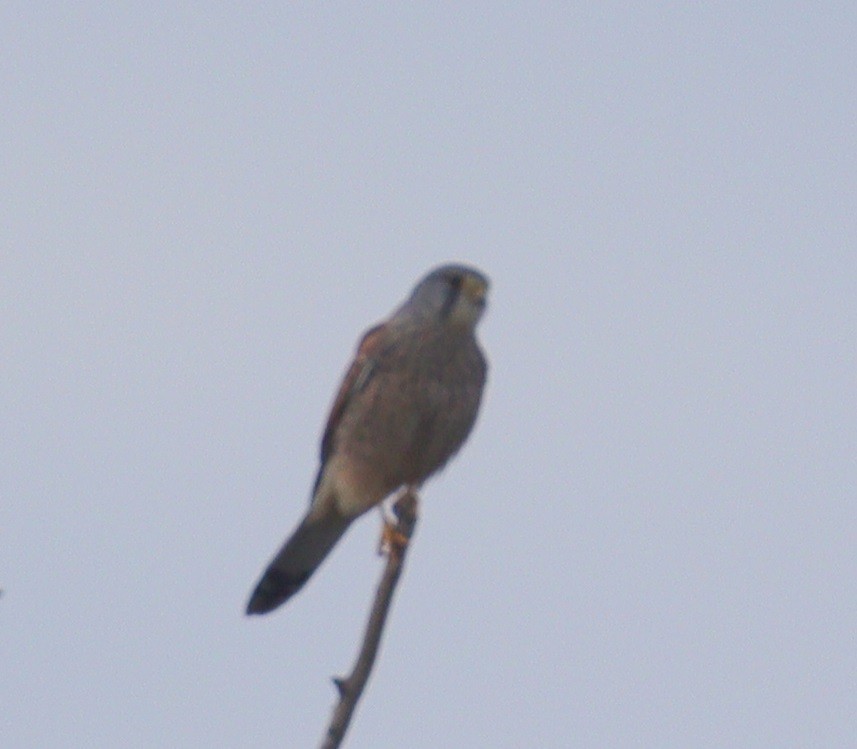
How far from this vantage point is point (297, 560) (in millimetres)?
6129

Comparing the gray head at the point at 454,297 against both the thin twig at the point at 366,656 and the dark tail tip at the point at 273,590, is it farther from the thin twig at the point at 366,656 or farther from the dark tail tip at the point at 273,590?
the thin twig at the point at 366,656

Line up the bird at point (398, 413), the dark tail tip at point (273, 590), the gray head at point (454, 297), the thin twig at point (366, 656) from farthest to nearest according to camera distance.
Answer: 1. the gray head at point (454, 297)
2. the bird at point (398, 413)
3. the dark tail tip at point (273, 590)
4. the thin twig at point (366, 656)

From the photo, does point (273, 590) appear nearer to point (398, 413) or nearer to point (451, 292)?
point (398, 413)

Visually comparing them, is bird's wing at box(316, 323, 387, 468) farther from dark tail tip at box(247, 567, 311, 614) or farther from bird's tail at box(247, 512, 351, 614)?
dark tail tip at box(247, 567, 311, 614)

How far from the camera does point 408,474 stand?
6199 mm

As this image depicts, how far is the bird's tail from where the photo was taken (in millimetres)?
5875

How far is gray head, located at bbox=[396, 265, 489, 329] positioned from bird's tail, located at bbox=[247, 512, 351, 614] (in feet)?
2.85

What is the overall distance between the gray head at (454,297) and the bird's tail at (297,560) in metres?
0.87

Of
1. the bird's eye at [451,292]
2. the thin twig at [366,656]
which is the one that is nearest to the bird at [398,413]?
the bird's eye at [451,292]

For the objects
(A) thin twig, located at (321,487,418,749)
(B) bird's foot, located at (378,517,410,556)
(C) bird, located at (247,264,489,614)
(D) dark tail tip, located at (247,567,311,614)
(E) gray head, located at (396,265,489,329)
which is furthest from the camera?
(E) gray head, located at (396,265,489,329)

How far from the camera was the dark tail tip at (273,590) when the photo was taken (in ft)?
19.2

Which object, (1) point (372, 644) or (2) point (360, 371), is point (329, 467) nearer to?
(2) point (360, 371)

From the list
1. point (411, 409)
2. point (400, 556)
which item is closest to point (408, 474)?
point (411, 409)

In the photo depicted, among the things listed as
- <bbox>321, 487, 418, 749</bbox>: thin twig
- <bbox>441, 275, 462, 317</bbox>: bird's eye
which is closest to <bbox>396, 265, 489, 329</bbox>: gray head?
<bbox>441, 275, 462, 317</bbox>: bird's eye
